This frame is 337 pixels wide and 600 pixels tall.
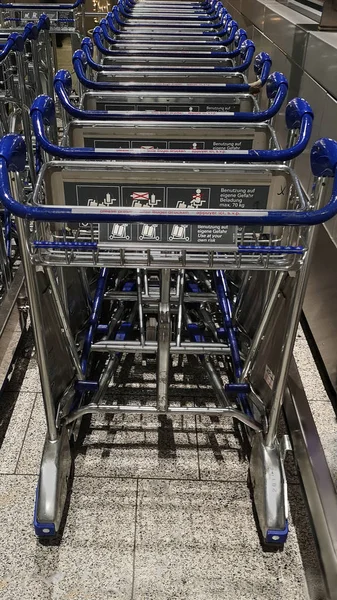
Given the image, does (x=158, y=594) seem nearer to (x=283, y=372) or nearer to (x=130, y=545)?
(x=130, y=545)

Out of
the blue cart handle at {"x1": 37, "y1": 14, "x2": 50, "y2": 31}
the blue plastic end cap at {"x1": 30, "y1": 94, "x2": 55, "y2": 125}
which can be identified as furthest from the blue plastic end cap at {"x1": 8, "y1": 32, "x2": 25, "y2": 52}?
the blue plastic end cap at {"x1": 30, "y1": 94, "x2": 55, "y2": 125}

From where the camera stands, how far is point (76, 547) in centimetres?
181

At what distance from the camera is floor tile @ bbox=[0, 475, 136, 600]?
1.70 m

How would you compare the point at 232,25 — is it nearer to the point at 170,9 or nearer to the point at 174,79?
the point at 174,79

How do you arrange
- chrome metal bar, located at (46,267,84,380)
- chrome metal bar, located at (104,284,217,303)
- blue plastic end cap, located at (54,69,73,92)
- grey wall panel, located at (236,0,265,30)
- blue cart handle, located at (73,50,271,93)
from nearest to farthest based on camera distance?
chrome metal bar, located at (46,267,84,380), blue plastic end cap, located at (54,69,73,92), chrome metal bar, located at (104,284,217,303), blue cart handle, located at (73,50,271,93), grey wall panel, located at (236,0,265,30)

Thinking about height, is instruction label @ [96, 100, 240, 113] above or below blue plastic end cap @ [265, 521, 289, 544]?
above

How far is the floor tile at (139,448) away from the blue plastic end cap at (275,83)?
1.37m

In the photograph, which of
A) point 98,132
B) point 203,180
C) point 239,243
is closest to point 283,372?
point 239,243

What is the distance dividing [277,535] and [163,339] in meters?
0.70

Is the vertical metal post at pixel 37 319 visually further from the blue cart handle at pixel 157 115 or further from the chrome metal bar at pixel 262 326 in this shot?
the blue cart handle at pixel 157 115

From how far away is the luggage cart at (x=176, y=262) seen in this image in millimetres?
1373

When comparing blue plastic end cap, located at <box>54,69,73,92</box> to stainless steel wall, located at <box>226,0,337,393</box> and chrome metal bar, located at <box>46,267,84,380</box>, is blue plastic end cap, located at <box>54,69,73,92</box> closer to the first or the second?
chrome metal bar, located at <box>46,267,84,380</box>

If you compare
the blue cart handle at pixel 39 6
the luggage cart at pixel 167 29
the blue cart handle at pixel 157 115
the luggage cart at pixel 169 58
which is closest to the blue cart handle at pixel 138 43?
the luggage cart at pixel 169 58

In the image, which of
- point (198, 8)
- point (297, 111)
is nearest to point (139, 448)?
point (297, 111)
